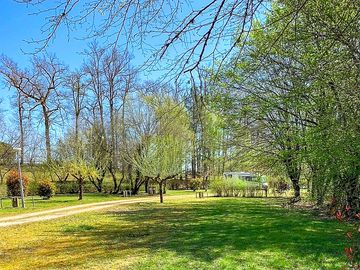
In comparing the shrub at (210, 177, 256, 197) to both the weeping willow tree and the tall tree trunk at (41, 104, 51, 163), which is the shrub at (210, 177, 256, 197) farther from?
the tall tree trunk at (41, 104, 51, 163)

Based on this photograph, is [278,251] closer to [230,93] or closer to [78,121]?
[230,93]

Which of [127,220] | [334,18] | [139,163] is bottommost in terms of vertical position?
[127,220]

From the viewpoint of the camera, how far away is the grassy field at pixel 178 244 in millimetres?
7109

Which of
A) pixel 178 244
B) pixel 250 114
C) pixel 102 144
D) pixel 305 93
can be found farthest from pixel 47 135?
pixel 305 93

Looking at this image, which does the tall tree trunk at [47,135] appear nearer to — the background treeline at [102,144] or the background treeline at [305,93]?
the background treeline at [102,144]

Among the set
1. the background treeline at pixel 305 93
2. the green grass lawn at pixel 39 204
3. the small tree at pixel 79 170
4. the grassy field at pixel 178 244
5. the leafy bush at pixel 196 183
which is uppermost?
the background treeline at pixel 305 93

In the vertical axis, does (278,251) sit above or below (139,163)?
below

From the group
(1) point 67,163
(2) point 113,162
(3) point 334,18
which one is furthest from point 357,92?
(2) point 113,162

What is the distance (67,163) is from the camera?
28891 millimetres

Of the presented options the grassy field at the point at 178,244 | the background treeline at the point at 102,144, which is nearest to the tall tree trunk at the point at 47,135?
the background treeline at the point at 102,144

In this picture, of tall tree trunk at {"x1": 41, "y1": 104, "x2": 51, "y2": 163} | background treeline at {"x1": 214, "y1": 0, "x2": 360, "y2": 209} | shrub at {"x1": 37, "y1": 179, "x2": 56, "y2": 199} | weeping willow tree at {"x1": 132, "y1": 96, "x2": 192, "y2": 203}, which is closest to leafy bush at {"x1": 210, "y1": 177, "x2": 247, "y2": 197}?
weeping willow tree at {"x1": 132, "y1": 96, "x2": 192, "y2": 203}

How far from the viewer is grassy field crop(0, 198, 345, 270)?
7109mm

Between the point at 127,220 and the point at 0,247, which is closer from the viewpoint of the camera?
the point at 0,247

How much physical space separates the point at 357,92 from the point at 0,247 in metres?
8.59
